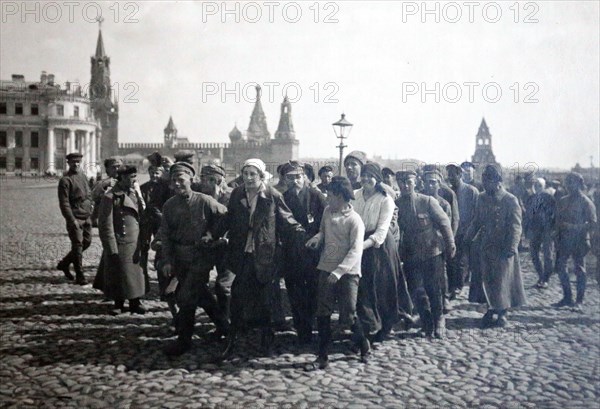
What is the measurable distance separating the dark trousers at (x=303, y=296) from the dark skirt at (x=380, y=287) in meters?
0.64

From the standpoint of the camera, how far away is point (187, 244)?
5.79 meters

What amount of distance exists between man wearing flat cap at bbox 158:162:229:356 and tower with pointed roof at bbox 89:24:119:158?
11.0 ft

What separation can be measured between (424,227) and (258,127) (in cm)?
6676

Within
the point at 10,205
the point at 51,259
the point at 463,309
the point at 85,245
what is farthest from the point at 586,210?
the point at 10,205

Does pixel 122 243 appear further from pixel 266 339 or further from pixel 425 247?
pixel 425 247

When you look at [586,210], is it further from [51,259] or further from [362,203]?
[51,259]

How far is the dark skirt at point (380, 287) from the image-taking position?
5.91 m

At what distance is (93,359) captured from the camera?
5.55 m

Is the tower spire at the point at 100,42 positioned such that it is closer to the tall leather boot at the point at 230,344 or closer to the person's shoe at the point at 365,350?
the tall leather boot at the point at 230,344

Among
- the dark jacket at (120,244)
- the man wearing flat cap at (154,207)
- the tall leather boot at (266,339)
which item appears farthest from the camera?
the man wearing flat cap at (154,207)

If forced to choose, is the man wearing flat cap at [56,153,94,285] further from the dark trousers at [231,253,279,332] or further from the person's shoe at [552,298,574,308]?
the person's shoe at [552,298,574,308]

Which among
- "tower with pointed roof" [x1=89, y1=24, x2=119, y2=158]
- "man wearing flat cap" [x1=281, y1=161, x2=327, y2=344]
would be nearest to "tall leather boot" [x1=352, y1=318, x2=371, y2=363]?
"man wearing flat cap" [x1=281, y1=161, x2=327, y2=344]

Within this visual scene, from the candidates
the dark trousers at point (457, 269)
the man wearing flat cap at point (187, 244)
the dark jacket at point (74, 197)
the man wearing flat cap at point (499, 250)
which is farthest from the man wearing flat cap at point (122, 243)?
the man wearing flat cap at point (499, 250)

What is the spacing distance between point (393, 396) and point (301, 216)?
2585mm
